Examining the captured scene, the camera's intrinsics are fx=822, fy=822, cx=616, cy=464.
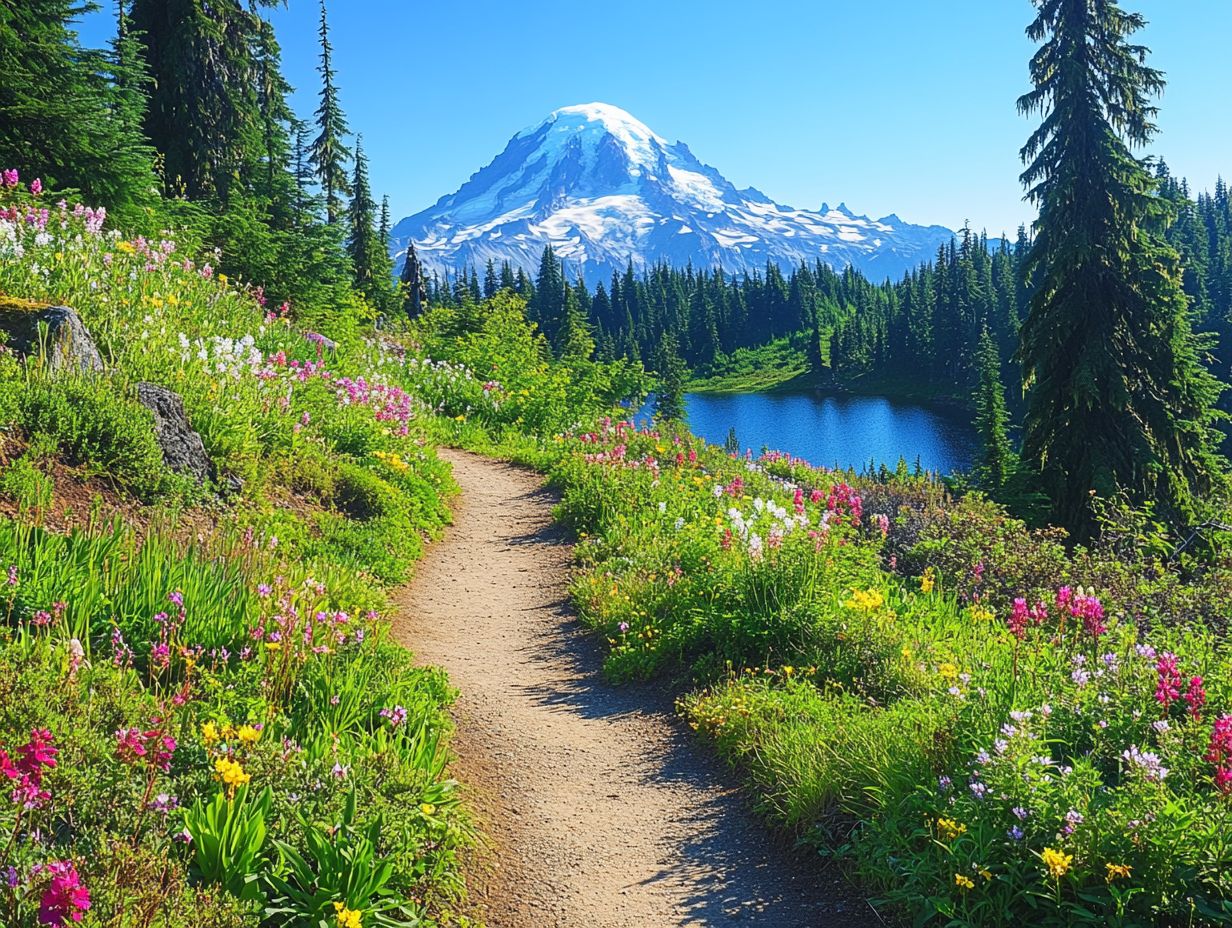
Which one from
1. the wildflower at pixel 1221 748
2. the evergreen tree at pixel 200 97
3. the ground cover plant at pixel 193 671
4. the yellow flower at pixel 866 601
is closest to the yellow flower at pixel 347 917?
the ground cover plant at pixel 193 671

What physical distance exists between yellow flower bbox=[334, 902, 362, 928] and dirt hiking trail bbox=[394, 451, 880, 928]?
893 millimetres

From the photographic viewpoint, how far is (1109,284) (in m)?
15.1

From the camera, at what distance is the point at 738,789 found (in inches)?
193

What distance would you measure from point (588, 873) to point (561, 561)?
5.36 meters

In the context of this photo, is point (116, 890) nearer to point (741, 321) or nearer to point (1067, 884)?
point (1067, 884)

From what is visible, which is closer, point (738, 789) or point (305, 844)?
point (305, 844)

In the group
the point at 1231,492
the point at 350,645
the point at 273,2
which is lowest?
the point at 1231,492

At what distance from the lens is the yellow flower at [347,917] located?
116 inches

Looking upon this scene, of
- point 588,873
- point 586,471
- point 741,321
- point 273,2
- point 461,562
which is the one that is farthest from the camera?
point 741,321

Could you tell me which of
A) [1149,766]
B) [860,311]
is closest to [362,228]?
[1149,766]

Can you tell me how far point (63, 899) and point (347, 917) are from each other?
40.4 inches

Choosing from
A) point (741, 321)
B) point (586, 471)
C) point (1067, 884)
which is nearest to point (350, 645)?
point (1067, 884)

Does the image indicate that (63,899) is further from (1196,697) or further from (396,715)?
(1196,697)

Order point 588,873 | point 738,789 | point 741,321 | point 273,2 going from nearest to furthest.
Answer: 1. point 588,873
2. point 738,789
3. point 273,2
4. point 741,321
